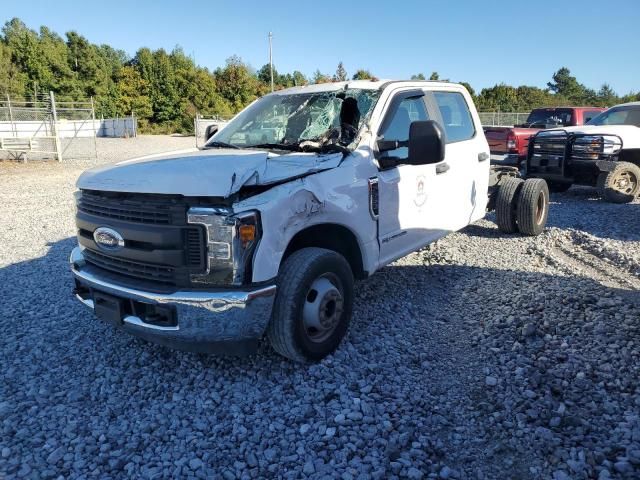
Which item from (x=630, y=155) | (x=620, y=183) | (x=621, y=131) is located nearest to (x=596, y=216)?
(x=620, y=183)

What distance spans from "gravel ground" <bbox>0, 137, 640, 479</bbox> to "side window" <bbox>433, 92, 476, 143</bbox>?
1532mm

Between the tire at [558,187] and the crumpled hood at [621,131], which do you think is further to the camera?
the tire at [558,187]

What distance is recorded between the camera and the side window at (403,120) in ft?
13.3

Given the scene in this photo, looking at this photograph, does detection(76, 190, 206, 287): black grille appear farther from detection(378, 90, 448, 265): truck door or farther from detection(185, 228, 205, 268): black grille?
detection(378, 90, 448, 265): truck door

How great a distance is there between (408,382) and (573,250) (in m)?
4.08

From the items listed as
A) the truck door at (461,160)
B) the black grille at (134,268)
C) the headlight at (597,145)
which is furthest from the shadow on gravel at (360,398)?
the headlight at (597,145)

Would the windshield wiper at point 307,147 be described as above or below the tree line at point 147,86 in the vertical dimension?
below

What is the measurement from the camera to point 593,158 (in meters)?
9.34

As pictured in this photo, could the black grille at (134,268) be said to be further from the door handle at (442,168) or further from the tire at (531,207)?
the tire at (531,207)

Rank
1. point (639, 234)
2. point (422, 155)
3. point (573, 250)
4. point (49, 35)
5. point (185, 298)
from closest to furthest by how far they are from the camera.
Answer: point (185, 298), point (422, 155), point (573, 250), point (639, 234), point (49, 35)

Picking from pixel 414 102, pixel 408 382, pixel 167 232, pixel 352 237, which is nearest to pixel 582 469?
pixel 408 382

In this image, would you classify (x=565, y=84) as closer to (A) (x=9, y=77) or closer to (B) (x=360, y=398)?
(A) (x=9, y=77)

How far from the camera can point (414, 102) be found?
4.45 metres

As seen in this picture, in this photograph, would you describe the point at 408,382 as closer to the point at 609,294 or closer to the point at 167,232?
the point at 167,232
